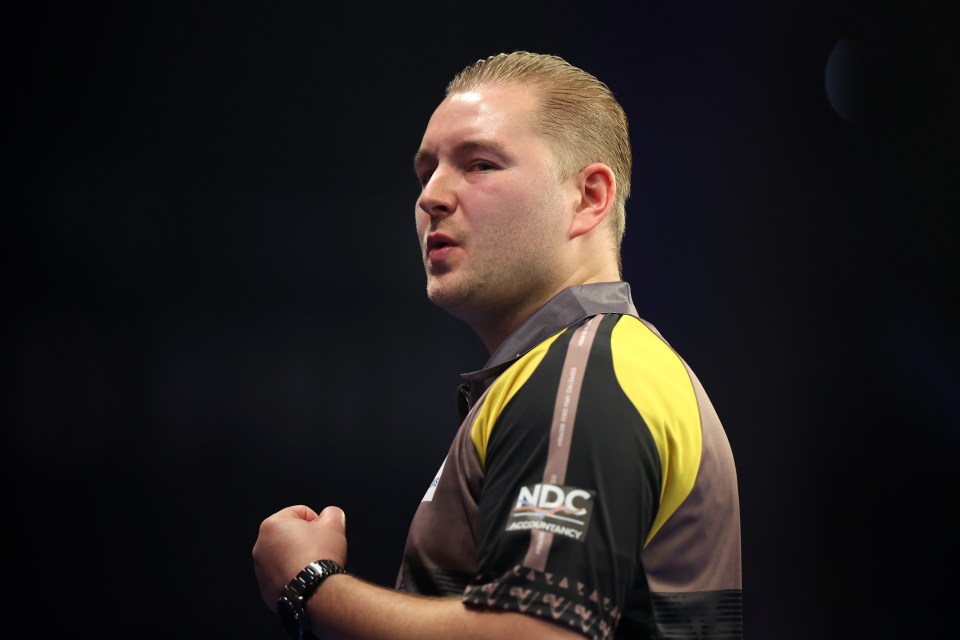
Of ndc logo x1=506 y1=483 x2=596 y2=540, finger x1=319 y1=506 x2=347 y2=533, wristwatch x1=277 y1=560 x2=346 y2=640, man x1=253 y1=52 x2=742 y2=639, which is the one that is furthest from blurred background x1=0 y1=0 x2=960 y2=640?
ndc logo x1=506 y1=483 x2=596 y2=540

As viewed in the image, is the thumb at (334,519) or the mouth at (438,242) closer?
the thumb at (334,519)

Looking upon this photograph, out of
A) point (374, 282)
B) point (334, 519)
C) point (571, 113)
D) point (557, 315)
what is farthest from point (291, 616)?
point (374, 282)

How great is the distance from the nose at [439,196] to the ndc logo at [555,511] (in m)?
0.48

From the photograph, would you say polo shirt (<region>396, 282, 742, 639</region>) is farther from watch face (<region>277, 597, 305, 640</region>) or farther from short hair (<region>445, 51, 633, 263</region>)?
short hair (<region>445, 51, 633, 263</region>)

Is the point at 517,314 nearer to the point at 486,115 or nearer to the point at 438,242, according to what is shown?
the point at 438,242

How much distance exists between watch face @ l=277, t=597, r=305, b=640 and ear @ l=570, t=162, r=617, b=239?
0.59 m

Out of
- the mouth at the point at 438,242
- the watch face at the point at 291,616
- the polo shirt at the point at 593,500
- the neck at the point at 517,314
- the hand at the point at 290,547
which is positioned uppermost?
the mouth at the point at 438,242

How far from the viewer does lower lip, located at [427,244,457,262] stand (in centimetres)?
109

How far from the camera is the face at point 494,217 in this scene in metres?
1.08

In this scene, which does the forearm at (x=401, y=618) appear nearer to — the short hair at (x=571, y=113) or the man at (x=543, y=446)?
the man at (x=543, y=446)

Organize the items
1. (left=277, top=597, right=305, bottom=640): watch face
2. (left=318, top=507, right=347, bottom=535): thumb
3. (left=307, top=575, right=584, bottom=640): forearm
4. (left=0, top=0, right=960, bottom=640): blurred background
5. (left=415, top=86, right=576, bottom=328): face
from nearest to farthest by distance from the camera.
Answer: (left=307, top=575, right=584, bottom=640): forearm < (left=277, top=597, right=305, bottom=640): watch face < (left=318, top=507, right=347, bottom=535): thumb < (left=415, top=86, right=576, bottom=328): face < (left=0, top=0, right=960, bottom=640): blurred background

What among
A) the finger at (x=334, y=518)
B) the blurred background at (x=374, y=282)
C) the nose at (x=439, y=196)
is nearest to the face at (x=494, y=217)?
the nose at (x=439, y=196)

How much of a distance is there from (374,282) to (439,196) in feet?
4.42

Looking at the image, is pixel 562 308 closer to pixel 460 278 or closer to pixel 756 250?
pixel 460 278
